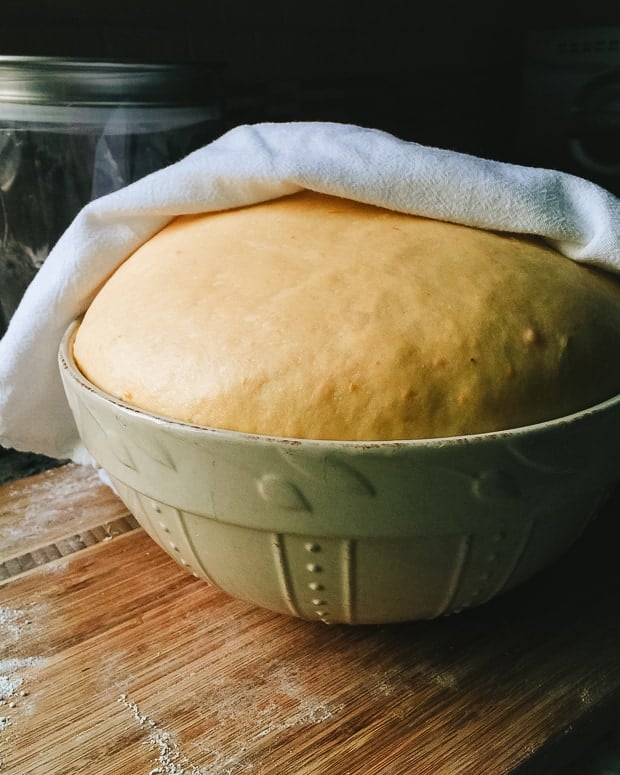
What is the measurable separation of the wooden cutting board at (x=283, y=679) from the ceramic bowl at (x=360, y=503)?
5 centimetres

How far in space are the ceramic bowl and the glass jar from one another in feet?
1.41

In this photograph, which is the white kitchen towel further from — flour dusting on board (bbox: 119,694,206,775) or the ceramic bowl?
flour dusting on board (bbox: 119,694,206,775)

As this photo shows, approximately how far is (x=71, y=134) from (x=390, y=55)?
3.39ft

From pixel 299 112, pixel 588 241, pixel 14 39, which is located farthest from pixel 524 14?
pixel 588 241

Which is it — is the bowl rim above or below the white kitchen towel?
below

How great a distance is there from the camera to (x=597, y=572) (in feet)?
Result: 2.07

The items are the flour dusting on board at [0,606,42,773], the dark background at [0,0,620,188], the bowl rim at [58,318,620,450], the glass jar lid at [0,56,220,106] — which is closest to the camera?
the bowl rim at [58,318,620,450]

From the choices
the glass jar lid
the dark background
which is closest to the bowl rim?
the glass jar lid

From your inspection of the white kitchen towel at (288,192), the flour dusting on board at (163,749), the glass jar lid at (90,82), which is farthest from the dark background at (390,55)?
the flour dusting on board at (163,749)

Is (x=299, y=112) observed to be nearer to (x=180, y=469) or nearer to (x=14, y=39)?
(x=14, y=39)

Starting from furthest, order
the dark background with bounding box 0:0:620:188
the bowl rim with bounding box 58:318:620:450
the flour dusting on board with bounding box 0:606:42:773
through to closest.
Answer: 1. the dark background with bounding box 0:0:620:188
2. the flour dusting on board with bounding box 0:606:42:773
3. the bowl rim with bounding box 58:318:620:450

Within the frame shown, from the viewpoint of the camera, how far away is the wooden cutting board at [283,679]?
1.56 ft

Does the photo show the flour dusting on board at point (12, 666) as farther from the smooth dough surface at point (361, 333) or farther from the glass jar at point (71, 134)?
the glass jar at point (71, 134)

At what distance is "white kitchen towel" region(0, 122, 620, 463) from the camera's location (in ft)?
1.75
